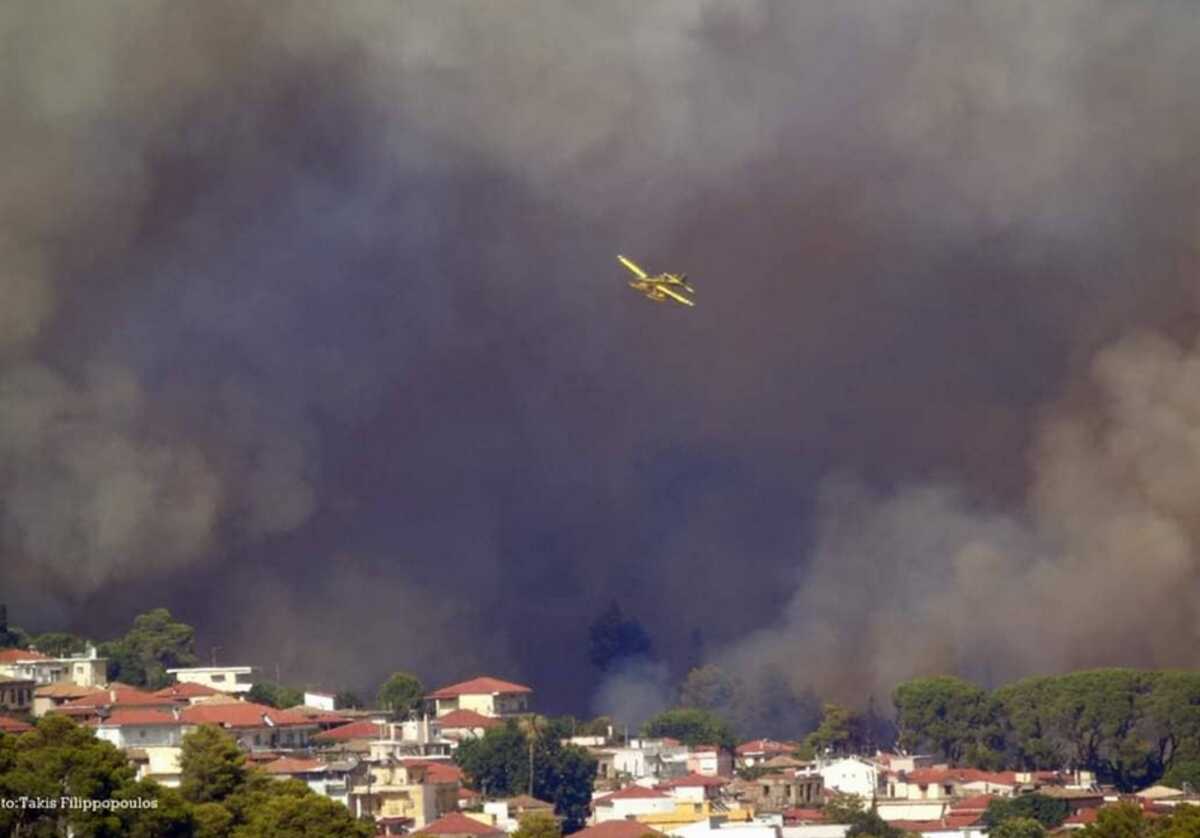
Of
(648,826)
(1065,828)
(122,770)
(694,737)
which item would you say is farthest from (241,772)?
(694,737)

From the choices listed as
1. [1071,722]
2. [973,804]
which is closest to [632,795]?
[973,804]

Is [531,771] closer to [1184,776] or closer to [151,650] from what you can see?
[151,650]

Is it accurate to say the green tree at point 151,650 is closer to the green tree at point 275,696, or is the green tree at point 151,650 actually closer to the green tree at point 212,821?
the green tree at point 275,696

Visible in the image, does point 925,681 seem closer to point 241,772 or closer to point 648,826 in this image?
point 648,826

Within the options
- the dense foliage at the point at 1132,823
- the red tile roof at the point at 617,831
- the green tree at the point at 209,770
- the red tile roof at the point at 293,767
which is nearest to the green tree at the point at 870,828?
the red tile roof at the point at 617,831

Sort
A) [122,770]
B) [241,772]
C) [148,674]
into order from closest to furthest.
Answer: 1. [122,770]
2. [241,772]
3. [148,674]

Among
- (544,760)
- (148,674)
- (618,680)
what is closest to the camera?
(544,760)

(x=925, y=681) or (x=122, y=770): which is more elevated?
(x=925, y=681)

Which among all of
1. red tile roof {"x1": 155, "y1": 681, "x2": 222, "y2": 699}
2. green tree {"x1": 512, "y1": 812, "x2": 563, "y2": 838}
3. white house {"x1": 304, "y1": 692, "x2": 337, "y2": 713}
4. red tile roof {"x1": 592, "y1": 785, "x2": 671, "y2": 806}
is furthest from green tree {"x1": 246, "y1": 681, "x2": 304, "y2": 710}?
green tree {"x1": 512, "y1": 812, "x2": 563, "y2": 838}
